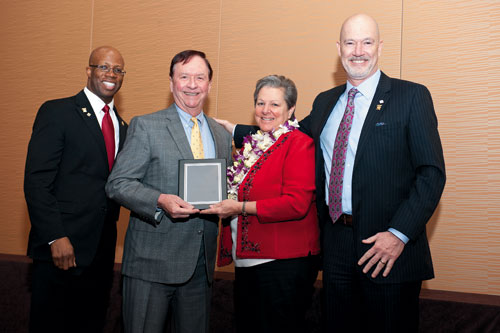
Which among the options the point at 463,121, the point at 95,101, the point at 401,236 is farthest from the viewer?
the point at 463,121

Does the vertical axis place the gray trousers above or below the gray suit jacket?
below

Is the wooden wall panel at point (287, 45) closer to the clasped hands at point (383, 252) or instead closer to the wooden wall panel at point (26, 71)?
the wooden wall panel at point (26, 71)

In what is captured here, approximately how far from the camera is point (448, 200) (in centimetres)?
311

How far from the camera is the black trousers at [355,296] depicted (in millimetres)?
1859

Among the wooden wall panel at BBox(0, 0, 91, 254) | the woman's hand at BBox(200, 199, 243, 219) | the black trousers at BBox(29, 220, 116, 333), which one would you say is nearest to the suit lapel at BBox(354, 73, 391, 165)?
the woman's hand at BBox(200, 199, 243, 219)

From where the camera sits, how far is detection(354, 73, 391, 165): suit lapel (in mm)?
1935

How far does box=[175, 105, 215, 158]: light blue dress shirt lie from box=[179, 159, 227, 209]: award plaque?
0.18 meters

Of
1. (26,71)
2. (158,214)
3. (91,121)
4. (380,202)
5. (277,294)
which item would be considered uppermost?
(26,71)

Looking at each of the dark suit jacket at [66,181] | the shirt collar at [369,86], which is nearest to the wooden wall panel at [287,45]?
the shirt collar at [369,86]

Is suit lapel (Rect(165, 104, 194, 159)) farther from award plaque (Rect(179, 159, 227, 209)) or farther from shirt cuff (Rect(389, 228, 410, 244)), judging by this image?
shirt cuff (Rect(389, 228, 410, 244))

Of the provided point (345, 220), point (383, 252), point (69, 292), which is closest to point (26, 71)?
point (69, 292)

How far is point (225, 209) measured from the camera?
2027 millimetres

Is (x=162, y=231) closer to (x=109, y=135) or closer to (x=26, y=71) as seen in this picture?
(x=109, y=135)

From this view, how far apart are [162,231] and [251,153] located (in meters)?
0.63
